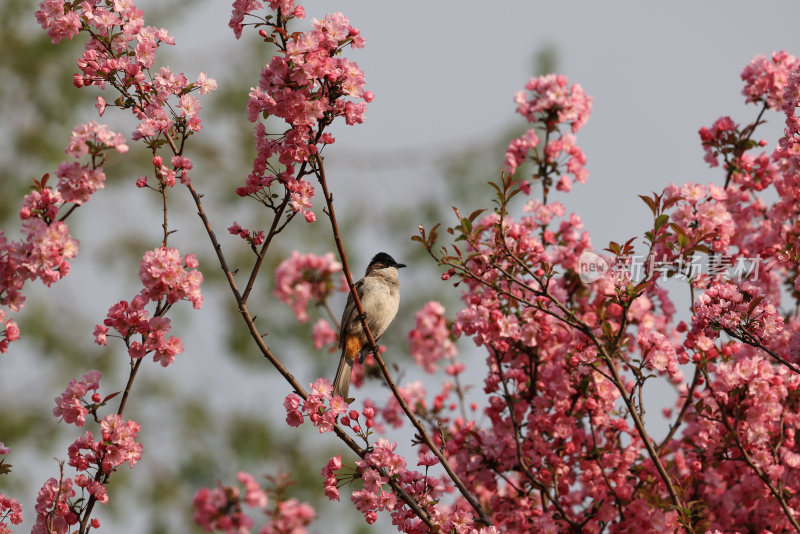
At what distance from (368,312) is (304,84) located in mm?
3073

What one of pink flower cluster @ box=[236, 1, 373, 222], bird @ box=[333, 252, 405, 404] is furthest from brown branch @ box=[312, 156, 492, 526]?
bird @ box=[333, 252, 405, 404]

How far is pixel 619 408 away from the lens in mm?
4195

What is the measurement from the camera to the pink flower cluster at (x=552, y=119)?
452cm

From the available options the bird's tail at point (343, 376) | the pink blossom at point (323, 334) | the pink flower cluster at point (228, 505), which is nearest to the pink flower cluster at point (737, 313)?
the pink flower cluster at point (228, 505)

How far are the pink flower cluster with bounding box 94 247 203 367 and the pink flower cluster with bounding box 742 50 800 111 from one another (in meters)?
3.11

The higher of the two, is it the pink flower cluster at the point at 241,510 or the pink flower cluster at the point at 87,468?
the pink flower cluster at the point at 87,468

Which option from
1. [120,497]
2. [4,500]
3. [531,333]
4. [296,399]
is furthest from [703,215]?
[120,497]

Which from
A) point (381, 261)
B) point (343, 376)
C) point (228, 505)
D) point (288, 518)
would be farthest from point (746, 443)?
point (381, 261)

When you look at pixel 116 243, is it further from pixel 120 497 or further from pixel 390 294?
pixel 390 294

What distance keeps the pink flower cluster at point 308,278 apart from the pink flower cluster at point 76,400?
8.20 feet

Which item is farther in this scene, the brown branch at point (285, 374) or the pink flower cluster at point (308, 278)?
the pink flower cluster at point (308, 278)

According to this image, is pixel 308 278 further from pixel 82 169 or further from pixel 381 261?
pixel 82 169

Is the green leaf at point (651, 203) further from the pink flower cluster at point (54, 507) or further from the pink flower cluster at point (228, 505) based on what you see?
the pink flower cluster at point (54, 507)

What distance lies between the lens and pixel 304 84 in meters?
2.85
